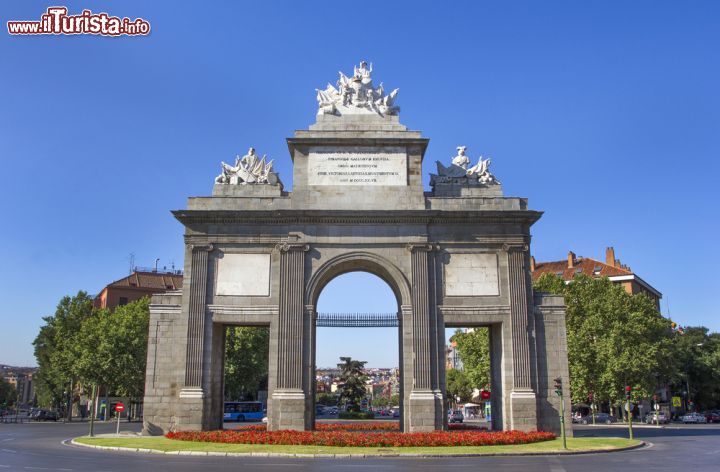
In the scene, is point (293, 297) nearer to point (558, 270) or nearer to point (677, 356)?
point (677, 356)

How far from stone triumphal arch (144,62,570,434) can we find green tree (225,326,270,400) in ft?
107

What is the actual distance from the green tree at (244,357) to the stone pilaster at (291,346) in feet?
112

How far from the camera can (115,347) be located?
61.8 meters

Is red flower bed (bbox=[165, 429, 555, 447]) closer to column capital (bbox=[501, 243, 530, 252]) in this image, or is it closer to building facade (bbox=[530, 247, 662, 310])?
column capital (bbox=[501, 243, 530, 252])

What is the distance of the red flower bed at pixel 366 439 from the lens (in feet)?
88.5

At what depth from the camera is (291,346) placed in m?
33.1

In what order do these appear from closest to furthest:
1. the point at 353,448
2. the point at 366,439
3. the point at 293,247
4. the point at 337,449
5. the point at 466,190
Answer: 1. the point at 337,449
2. the point at 353,448
3. the point at 366,439
4. the point at 293,247
5. the point at 466,190

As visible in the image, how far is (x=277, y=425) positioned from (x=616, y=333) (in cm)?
3645

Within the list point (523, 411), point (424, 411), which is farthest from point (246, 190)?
point (523, 411)

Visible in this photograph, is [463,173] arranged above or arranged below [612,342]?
above

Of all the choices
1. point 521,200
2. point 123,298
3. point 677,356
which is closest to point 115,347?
point 123,298

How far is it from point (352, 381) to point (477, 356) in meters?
15.0

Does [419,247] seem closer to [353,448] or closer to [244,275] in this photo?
[244,275]

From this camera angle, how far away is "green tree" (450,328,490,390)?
6088 centimetres
